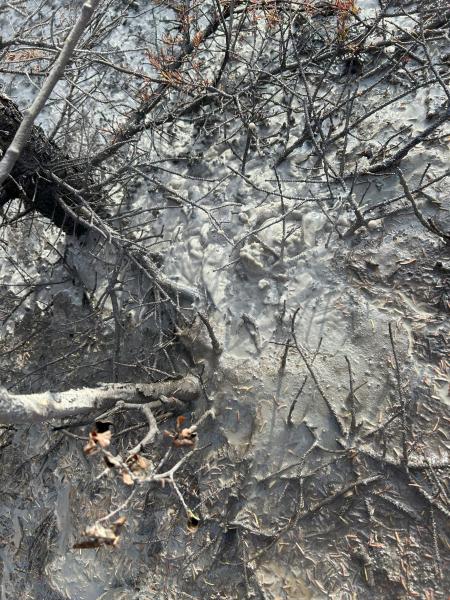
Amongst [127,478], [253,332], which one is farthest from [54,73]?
[253,332]

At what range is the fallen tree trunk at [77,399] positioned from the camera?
1.64 m

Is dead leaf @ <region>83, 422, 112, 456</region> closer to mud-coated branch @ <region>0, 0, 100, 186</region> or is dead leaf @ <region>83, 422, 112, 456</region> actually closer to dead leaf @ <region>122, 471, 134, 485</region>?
dead leaf @ <region>122, 471, 134, 485</region>

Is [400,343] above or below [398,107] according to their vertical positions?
below

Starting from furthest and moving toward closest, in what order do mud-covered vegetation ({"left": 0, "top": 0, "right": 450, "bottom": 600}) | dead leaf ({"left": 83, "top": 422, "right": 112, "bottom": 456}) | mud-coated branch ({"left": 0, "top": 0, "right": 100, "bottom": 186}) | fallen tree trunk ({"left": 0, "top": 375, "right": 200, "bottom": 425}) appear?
mud-covered vegetation ({"left": 0, "top": 0, "right": 450, "bottom": 600}), fallen tree trunk ({"left": 0, "top": 375, "right": 200, "bottom": 425}), dead leaf ({"left": 83, "top": 422, "right": 112, "bottom": 456}), mud-coated branch ({"left": 0, "top": 0, "right": 100, "bottom": 186})

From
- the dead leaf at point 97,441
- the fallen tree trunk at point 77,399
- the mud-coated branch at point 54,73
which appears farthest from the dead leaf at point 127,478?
the mud-coated branch at point 54,73

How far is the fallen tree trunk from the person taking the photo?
164 centimetres

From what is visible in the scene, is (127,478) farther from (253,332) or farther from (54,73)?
(253,332)

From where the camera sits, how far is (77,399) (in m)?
1.93

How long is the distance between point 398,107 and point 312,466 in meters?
2.38

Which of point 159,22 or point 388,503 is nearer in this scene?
point 388,503

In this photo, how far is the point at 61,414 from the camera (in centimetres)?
186

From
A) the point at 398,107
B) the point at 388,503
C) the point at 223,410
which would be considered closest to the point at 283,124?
the point at 398,107

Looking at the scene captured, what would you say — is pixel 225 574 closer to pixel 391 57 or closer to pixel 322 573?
pixel 322 573

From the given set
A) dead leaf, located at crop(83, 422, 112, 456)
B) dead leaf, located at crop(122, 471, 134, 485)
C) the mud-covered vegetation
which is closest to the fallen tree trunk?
the mud-covered vegetation
